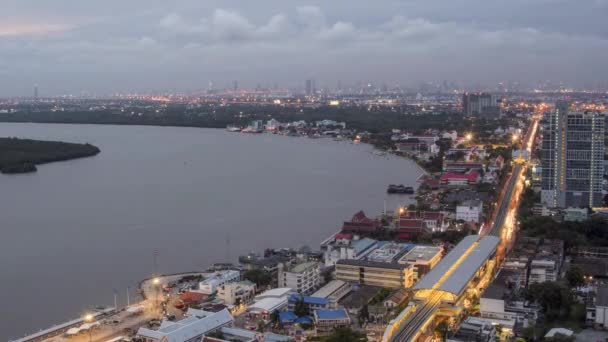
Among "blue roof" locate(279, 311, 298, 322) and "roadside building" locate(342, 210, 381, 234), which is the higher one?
"roadside building" locate(342, 210, 381, 234)

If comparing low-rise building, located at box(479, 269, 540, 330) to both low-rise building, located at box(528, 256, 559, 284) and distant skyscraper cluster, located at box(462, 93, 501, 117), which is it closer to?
low-rise building, located at box(528, 256, 559, 284)

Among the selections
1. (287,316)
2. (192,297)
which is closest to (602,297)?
(287,316)

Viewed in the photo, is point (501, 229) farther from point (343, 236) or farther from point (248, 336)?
point (248, 336)

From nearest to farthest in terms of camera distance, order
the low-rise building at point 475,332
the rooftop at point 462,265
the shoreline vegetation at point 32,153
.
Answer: the low-rise building at point 475,332
the rooftop at point 462,265
the shoreline vegetation at point 32,153

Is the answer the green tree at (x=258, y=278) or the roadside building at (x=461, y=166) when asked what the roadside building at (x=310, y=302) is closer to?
the green tree at (x=258, y=278)

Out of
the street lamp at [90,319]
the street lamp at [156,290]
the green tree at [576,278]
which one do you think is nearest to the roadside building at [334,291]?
the street lamp at [156,290]

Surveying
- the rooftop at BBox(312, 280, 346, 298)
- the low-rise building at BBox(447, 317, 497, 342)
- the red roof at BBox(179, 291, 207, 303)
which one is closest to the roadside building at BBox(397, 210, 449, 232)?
the rooftop at BBox(312, 280, 346, 298)
